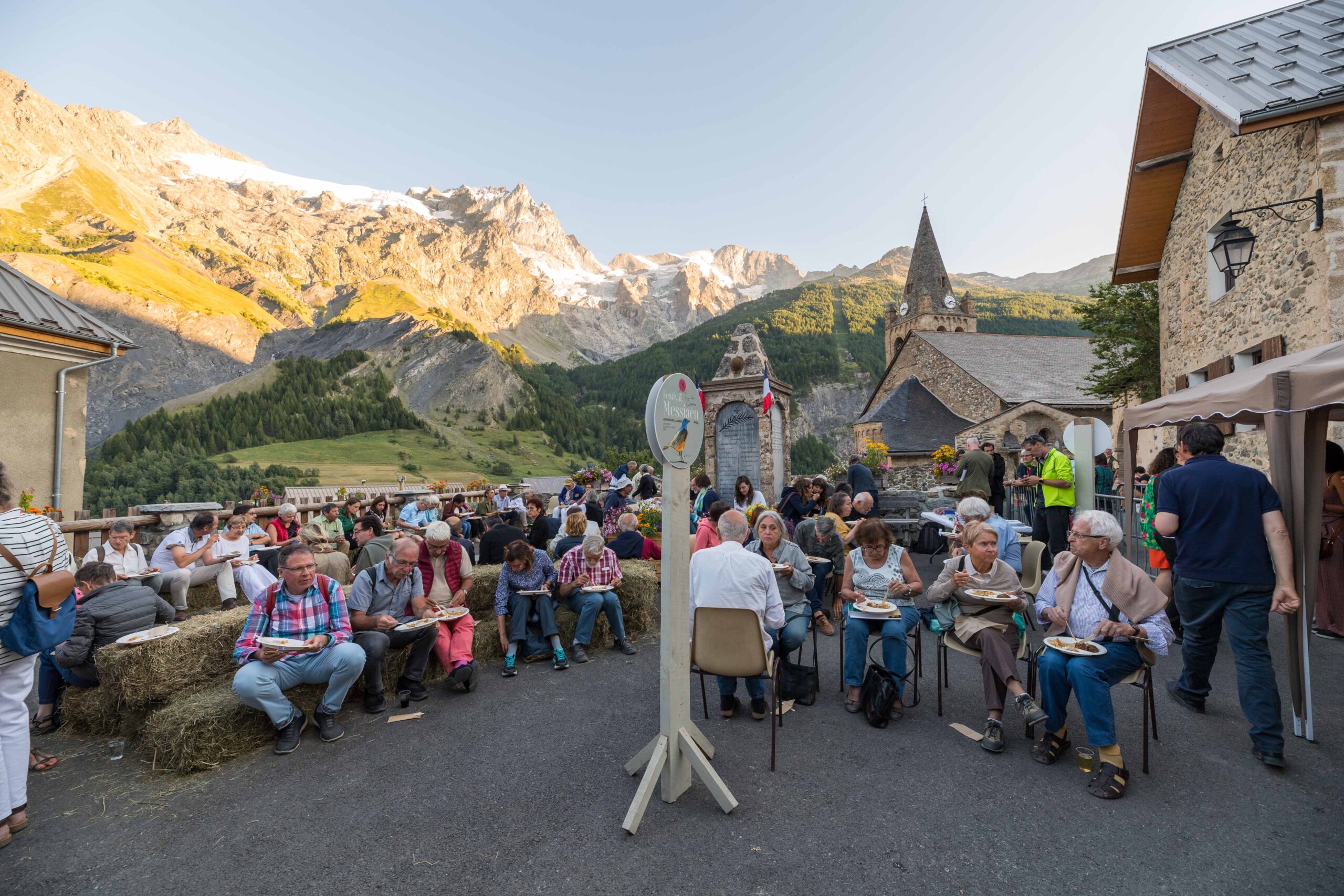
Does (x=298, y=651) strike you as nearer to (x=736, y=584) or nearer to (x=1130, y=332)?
(x=736, y=584)

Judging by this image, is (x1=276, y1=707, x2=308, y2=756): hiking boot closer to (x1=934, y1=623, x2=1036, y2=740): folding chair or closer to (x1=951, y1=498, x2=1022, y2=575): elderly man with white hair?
(x1=934, y1=623, x2=1036, y2=740): folding chair

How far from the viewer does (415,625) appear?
16.1ft

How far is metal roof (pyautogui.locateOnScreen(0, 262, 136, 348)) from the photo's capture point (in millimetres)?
10734

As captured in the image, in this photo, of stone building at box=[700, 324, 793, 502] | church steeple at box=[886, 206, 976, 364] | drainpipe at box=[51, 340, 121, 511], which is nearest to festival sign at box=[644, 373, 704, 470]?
stone building at box=[700, 324, 793, 502]

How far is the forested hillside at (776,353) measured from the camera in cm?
6812

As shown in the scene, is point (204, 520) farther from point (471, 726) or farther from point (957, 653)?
point (957, 653)

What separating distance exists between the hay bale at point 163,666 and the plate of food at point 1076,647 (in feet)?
19.9

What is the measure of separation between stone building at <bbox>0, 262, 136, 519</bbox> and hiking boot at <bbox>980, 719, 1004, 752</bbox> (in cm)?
1410

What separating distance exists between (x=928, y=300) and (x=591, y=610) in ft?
143

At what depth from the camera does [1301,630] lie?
3725 millimetres

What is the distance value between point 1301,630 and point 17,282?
63.3 feet

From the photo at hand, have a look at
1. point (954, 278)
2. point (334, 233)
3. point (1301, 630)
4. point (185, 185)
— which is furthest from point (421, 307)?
point (954, 278)

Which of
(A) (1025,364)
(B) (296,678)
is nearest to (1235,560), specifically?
(B) (296,678)

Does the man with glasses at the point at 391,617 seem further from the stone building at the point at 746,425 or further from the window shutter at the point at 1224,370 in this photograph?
the window shutter at the point at 1224,370
